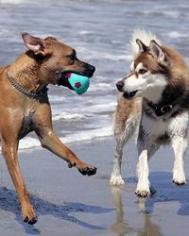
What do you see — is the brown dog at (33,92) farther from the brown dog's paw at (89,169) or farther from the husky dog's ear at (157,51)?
the husky dog's ear at (157,51)

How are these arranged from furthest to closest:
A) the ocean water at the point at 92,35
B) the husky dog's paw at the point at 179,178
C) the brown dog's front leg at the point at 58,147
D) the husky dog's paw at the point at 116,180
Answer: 1. the ocean water at the point at 92,35
2. the husky dog's paw at the point at 116,180
3. the husky dog's paw at the point at 179,178
4. the brown dog's front leg at the point at 58,147

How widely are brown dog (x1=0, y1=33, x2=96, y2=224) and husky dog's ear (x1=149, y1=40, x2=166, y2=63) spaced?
3.18ft

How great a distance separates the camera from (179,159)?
721 cm

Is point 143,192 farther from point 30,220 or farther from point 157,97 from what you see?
point 30,220

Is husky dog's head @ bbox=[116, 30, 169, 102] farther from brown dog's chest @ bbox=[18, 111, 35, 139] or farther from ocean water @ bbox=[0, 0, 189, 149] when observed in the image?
ocean water @ bbox=[0, 0, 189, 149]

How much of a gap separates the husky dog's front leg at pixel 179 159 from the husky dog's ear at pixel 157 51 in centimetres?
69

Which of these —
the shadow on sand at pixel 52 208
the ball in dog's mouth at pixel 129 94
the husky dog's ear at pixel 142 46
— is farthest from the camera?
the husky dog's ear at pixel 142 46

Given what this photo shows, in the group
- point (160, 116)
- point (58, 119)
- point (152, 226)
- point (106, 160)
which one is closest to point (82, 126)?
point (58, 119)

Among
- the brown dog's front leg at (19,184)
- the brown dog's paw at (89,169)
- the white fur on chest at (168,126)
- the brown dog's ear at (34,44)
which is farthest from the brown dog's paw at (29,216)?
the white fur on chest at (168,126)

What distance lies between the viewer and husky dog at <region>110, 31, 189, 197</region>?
7.25 meters

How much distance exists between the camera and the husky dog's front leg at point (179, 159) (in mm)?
6961

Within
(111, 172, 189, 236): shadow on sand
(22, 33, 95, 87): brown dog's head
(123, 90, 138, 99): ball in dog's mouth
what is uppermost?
(22, 33, 95, 87): brown dog's head

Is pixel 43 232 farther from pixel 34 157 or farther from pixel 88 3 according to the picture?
pixel 88 3

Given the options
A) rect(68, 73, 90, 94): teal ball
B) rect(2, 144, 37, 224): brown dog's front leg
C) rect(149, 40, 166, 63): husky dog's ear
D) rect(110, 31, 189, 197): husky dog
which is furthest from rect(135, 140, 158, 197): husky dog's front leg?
rect(2, 144, 37, 224): brown dog's front leg
